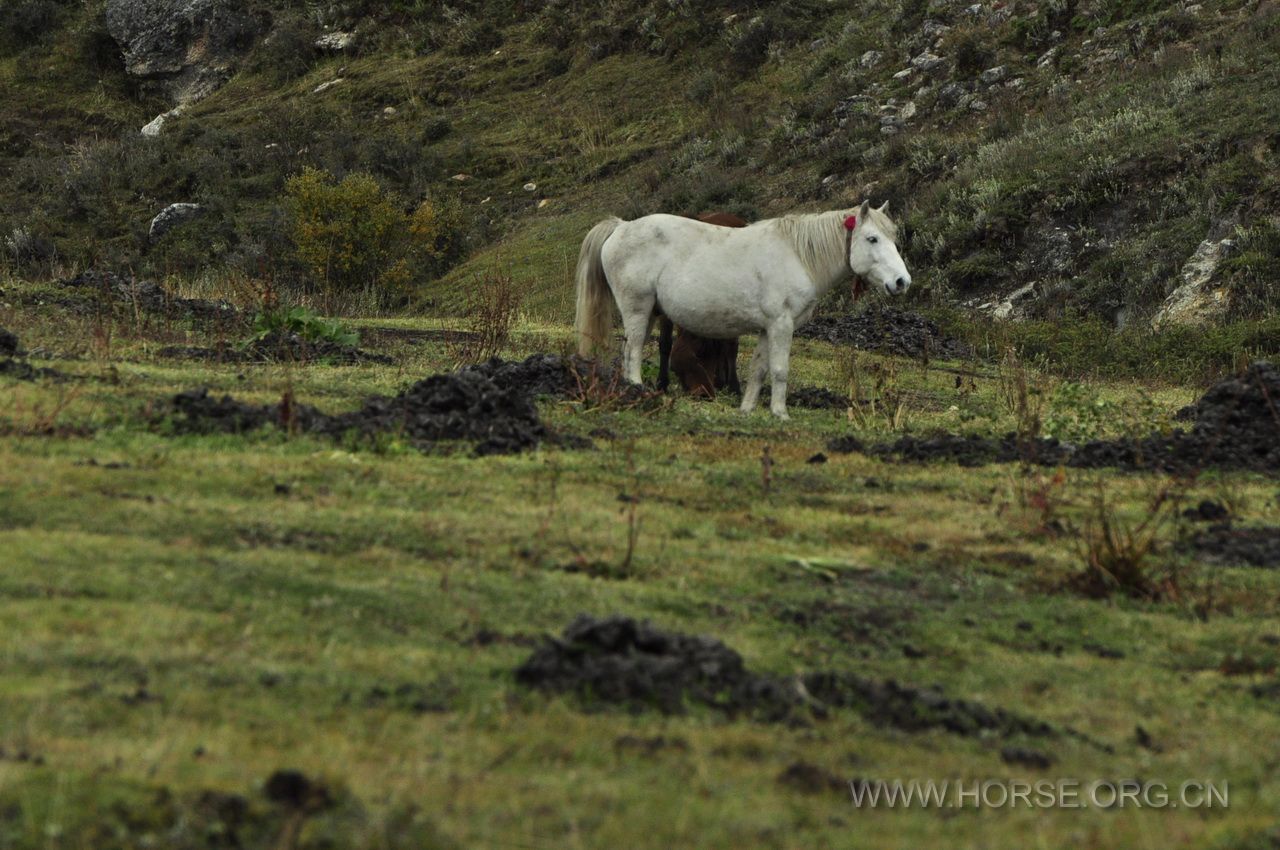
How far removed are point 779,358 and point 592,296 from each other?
7.51 ft

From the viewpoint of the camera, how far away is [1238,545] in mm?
8758

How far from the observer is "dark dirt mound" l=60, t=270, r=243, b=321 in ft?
Result: 60.3

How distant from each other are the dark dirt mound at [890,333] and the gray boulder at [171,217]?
2034 cm

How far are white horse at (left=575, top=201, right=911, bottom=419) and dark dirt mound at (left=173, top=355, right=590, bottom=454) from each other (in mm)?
3297

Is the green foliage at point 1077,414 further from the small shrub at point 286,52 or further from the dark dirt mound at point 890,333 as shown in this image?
the small shrub at point 286,52

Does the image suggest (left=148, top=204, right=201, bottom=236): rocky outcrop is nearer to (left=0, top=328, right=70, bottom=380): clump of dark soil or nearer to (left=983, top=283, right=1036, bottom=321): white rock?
(left=983, top=283, right=1036, bottom=321): white rock

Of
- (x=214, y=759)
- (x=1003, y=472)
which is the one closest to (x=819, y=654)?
(x=214, y=759)

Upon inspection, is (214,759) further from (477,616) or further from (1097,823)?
(1097,823)

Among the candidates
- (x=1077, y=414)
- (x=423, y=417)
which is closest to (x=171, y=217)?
(x=1077, y=414)

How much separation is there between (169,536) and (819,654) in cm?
321

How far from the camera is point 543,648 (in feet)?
18.8

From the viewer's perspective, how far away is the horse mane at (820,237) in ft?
45.3

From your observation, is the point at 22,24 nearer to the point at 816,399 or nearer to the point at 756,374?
the point at 816,399

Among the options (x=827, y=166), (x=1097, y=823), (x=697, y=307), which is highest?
(x=827, y=166)
